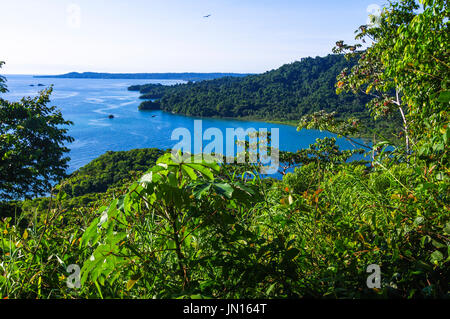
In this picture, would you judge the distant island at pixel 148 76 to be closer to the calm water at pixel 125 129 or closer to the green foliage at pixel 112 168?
the calm water at pixel 125 129

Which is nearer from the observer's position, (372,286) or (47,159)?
(372,286)

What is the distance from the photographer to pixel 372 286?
720 millimetres

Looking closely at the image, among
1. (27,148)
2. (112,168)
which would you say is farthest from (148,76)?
(27,148)

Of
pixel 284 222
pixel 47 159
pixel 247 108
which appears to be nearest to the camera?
pixel 284 222

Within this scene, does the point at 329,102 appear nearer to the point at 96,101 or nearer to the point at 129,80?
the point at 96,101

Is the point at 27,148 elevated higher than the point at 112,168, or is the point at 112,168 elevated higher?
the point at 27,148

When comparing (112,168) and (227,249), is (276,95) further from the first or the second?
(227,249)

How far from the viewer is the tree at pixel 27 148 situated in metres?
7.97

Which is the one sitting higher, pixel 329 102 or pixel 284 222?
pixel 329 102

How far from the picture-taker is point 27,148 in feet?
27.5

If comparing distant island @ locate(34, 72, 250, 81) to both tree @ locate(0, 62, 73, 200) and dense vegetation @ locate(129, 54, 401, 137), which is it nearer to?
dense vegetation @ locate(129, 54, 401, 137)

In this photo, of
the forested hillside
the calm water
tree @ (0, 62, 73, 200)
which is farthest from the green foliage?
the forested hillside

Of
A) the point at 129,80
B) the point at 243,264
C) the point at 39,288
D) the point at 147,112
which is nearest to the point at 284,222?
the point at 243,264
